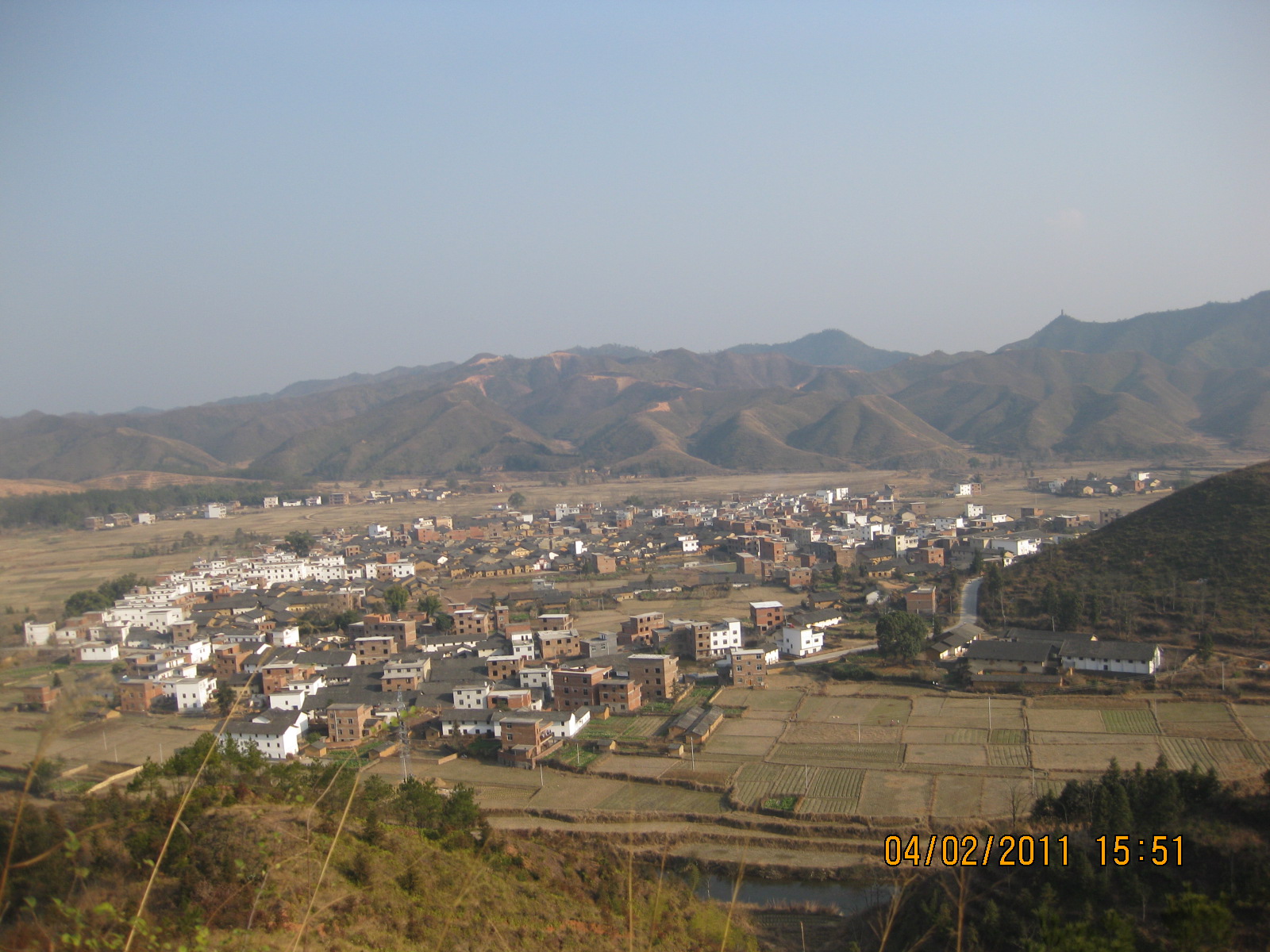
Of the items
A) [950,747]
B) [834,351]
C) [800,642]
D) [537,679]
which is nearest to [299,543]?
[537,679]

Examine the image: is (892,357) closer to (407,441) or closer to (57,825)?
(407,441)

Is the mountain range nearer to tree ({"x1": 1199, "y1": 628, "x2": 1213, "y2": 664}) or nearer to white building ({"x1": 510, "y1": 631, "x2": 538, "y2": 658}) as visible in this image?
tree ({"x1": 1199, "y1": 628, "x2": 1213, "y2": 664})

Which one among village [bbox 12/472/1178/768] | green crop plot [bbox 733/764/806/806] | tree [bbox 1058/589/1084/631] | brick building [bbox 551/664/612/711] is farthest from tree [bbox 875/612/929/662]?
brick building [bbox 551/664/612/711]

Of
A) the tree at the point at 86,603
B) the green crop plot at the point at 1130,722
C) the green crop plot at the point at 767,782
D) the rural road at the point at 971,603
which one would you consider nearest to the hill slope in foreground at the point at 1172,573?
the rural road at the point at 971,603

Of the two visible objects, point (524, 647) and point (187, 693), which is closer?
point (187, 693)
